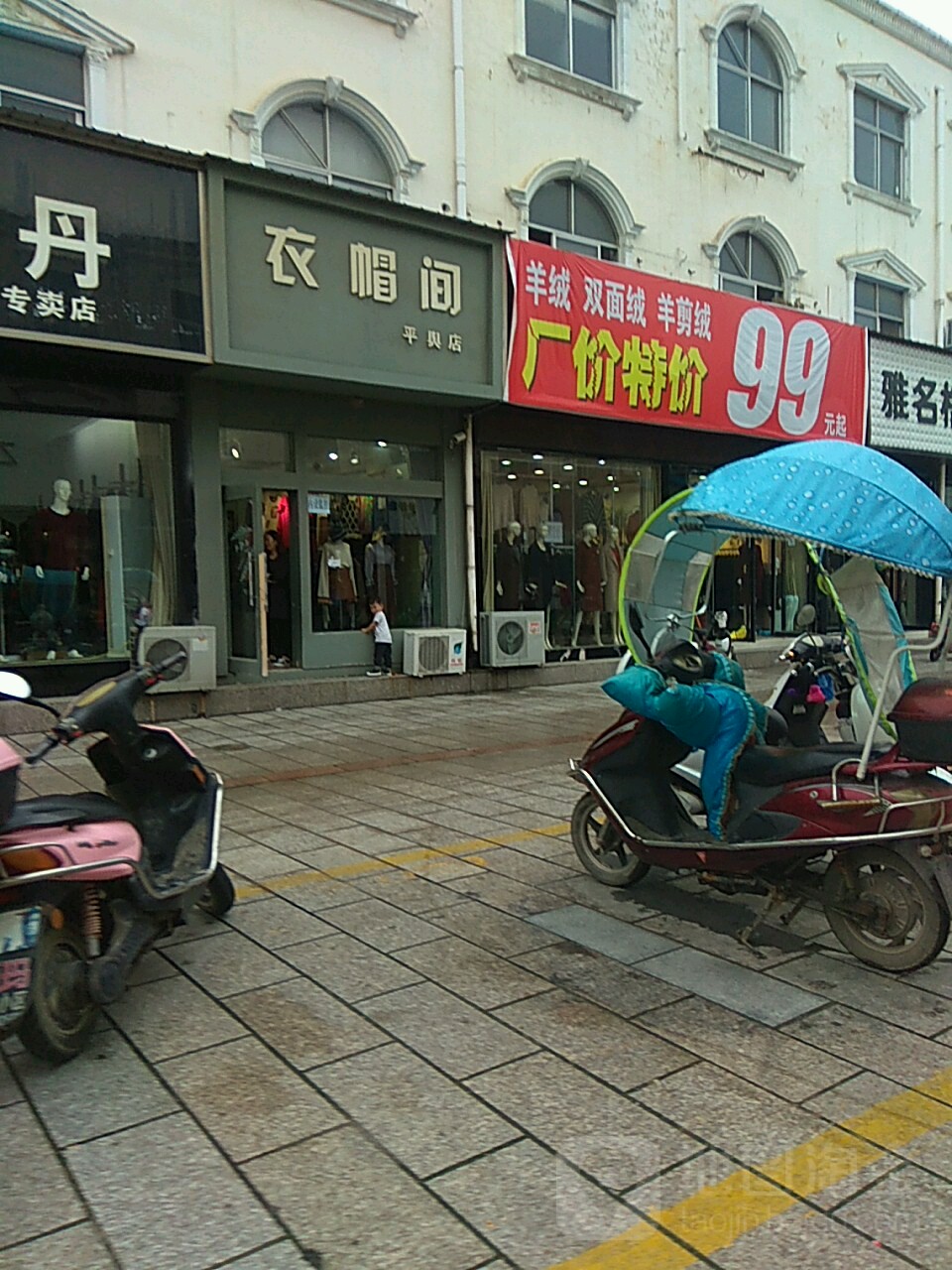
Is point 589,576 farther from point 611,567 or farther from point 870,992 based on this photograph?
point 870,992

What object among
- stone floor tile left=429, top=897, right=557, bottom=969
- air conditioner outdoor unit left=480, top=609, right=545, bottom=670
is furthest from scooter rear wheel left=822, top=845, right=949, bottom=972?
air conditioner outdoor unit left=480, top=609, right=545, bottom=670

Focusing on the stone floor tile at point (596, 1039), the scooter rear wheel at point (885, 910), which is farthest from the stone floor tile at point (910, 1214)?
the scooter rear wheel at point (885, 910)

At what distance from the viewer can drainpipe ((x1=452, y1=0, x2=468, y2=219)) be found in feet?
38.7

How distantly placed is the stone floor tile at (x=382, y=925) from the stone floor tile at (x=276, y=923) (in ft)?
0.32

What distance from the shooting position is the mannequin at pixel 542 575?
1350 centimetres

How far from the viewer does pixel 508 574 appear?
43.5 feet

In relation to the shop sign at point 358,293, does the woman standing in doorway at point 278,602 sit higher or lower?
lower

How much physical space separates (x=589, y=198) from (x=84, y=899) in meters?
12.5

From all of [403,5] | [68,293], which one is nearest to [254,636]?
[68,293]

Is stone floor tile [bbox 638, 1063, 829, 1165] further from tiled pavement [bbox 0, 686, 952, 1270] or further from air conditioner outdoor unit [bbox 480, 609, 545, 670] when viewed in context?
air conditioner outdoor unit [bbox 480, 609, 545, 670]

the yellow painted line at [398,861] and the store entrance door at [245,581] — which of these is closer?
the yellow painted line at [398,861]

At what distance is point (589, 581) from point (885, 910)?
1049cm

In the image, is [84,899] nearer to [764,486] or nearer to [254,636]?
[764,486]

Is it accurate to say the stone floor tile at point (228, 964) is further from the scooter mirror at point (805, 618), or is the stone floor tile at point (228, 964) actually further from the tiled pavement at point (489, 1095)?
the scooter mirror at point (805, 618)
